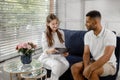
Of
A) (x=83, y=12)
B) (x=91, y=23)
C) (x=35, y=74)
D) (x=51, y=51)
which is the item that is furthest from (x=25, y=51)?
(x=83, y=12)

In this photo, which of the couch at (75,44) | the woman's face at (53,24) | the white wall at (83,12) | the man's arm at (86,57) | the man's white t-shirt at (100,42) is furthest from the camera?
the white wall at (83,12)

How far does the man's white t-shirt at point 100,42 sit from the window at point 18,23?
1.14 meters

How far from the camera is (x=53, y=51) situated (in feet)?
9.07

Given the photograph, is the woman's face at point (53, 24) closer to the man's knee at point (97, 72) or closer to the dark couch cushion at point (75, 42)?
the dark couch cushion at point (75, 42)

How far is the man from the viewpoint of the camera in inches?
93.7

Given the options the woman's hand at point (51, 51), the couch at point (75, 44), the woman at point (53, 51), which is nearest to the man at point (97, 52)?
the woman at point (53, 51)

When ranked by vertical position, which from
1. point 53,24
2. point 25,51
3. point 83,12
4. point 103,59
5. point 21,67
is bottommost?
point 21,67

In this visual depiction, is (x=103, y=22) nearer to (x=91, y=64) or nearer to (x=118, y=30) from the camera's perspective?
(x=118, y=30)

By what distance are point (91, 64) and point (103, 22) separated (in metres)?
1.49

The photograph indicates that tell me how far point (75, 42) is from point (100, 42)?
80 cm

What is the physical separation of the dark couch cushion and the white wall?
0.66 meters

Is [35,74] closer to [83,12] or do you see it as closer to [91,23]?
[91,23]

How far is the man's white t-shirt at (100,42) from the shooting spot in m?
2.45

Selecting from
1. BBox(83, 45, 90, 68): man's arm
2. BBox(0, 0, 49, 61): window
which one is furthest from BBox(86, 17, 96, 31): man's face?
BBox(0, 0, 49, 61): window
